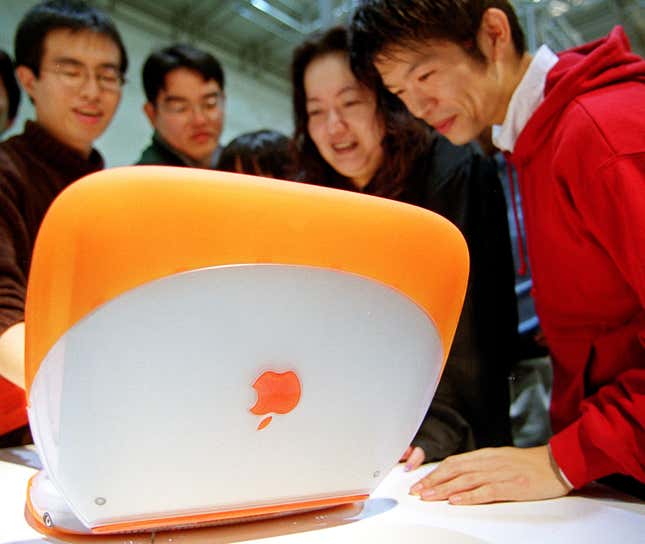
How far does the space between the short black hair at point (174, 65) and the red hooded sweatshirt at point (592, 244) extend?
80cm

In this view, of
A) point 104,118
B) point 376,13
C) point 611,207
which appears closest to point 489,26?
point 376,13

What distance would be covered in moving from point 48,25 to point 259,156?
17.7 inches

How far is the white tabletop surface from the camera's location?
430mm

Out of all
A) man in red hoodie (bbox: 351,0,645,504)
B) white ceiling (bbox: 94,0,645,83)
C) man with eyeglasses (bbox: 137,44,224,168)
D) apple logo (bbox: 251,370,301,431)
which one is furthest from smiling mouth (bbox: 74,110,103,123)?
white ceiling (bbox: 94,0,645,83)

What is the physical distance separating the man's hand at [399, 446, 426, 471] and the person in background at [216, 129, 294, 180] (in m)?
0.63

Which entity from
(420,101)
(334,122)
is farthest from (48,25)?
(420,101)

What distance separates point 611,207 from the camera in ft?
1.71

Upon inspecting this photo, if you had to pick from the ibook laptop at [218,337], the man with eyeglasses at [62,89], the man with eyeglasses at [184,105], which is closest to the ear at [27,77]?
the man with eyeglasses at [62,89]

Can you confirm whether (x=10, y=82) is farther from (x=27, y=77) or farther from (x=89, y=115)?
(x=89, y=115)

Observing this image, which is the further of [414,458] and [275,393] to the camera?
[414,458]

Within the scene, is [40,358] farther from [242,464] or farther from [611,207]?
[611,207]

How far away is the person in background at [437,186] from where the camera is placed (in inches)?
28.3

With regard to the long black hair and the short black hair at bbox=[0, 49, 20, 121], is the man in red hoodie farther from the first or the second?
the short black hair at bbox=[0, 49, 20, 121]

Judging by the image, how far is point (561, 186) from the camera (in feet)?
1.93
